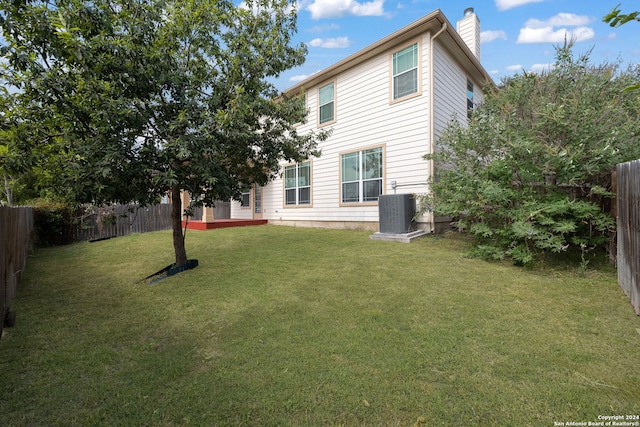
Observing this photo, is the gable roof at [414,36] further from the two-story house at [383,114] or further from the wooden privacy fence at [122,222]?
the wooden privacy fence at [122,222]

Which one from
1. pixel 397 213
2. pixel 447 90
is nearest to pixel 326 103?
pixel 447 90

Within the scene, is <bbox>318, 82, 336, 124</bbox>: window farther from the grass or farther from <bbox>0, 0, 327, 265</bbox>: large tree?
the grass

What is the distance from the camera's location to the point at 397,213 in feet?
25.1

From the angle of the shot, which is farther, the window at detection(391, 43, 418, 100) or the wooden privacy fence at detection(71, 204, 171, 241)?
the wooden privacy fence at detection(71, 204, 171, 241)

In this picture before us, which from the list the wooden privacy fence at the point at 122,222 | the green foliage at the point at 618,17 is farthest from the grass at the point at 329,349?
the wooden privacy fence at the point at 122,222

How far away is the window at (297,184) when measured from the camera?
11492mm

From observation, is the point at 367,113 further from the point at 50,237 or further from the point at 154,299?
the point at 50,237

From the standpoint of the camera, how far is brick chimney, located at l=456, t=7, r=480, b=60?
11.2 meters

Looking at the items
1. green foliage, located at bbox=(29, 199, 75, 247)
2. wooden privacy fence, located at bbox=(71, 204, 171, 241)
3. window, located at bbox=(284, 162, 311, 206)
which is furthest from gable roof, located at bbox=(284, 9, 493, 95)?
green foliage, located at bbox=(29, 199, 75, 247)

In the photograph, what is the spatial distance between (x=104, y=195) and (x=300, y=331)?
12.0 ft

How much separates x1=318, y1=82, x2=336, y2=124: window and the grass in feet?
23.7

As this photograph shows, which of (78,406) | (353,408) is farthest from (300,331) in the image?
(78,406)

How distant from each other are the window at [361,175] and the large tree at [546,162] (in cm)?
311

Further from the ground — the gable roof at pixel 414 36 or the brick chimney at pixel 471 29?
the brick chimney at pixel 471 29
